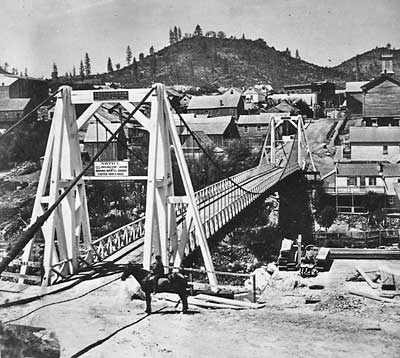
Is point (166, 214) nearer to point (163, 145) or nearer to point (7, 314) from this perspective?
point (163, 145)

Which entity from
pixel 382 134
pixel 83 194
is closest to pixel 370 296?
pixel 83 194

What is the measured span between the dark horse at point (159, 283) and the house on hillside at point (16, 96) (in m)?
11.7

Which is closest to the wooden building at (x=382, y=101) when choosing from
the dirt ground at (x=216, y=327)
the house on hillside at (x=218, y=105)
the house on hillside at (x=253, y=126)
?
the dirt ground at (x=216, y=327)

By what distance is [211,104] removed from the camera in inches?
1184

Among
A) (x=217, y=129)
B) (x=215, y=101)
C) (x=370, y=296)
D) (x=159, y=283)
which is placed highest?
(x=215, y=101)

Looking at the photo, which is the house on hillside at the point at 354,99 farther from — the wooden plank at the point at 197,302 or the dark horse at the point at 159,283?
the dark horse at the point at 159,283

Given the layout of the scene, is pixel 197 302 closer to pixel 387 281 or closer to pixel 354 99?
pixel 387 281

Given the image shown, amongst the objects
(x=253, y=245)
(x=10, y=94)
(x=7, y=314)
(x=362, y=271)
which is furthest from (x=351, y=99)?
(x=7, y=314)

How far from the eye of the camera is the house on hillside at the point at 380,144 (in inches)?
483

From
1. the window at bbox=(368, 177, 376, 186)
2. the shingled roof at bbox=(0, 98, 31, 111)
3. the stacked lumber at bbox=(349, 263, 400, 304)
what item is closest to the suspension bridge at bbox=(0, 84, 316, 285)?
the stacked lumber at bbox=(349, 263, 400, 304)

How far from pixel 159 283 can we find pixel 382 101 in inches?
391

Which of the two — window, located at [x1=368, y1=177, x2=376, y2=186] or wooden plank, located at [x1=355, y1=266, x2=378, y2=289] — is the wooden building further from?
wooden plank, located at [x1=355, y1=266, x2=378, y2=289]

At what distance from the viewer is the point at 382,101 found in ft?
45.8

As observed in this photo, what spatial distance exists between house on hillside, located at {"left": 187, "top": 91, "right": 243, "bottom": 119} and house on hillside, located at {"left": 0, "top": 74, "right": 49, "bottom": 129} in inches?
476
